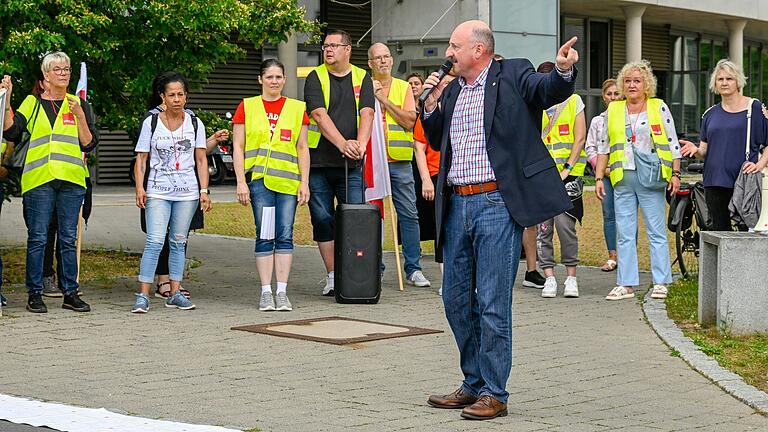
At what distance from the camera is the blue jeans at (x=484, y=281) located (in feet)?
22.0

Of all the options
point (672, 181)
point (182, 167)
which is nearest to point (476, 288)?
point (182, 167)

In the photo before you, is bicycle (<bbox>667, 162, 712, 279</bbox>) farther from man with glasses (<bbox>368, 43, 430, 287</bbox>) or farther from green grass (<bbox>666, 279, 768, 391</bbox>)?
man with glasses (<bbox>368, 43, 430, 287</bbox>)

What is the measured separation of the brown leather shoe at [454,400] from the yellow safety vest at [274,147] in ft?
13.1

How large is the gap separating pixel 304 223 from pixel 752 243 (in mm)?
11578

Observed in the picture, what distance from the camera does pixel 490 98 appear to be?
6.74 m

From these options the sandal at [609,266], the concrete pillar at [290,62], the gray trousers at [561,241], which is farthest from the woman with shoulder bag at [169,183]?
the concrete pillar at [290,62]

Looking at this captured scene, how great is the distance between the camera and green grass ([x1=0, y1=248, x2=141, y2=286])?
12664 millimetres

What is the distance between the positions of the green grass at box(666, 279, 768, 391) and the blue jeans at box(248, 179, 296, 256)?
10.1ft

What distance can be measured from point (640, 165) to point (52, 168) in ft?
15.8

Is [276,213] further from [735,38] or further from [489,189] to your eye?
[735,38]

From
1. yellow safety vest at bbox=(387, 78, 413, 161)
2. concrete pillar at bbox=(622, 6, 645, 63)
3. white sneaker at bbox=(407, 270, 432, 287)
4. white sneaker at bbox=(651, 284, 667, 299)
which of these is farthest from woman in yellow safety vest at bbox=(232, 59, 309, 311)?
concrete pillar at bbox=(622, 6, 645, 63)

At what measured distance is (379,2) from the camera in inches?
1299

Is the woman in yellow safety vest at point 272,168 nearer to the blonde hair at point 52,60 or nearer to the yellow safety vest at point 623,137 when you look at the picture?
the blonde hair at point 52,60

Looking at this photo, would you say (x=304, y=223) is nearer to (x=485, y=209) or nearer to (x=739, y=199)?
(x=739, y=199)
